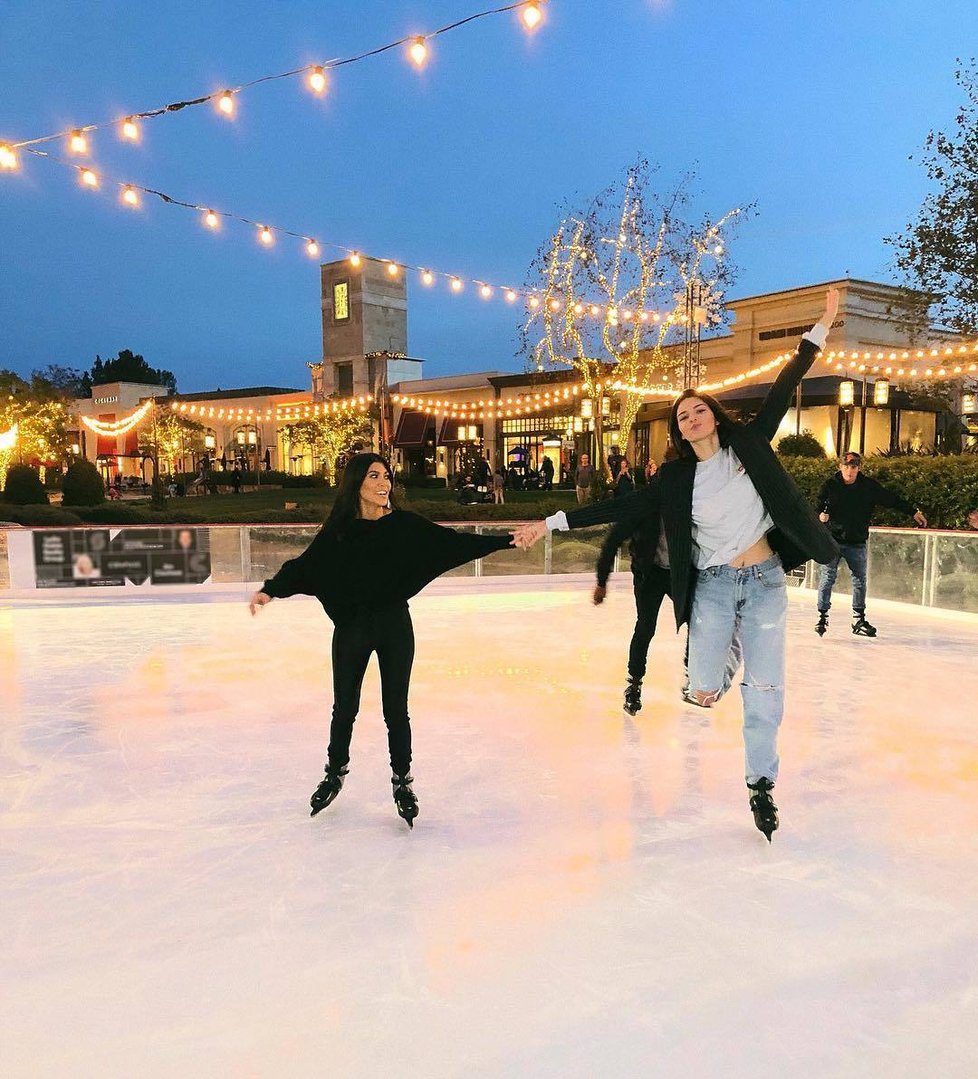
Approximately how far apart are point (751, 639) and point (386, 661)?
4.43 ft

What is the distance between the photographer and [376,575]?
3.16m

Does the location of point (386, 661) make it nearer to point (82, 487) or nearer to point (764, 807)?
point (764, 807)

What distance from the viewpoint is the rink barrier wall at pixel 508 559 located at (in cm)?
852

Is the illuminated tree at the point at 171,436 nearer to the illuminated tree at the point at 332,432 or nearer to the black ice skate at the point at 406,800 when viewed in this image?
the illuminated tree at the point at 332,432

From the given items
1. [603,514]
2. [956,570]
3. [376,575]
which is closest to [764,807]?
[603,514]

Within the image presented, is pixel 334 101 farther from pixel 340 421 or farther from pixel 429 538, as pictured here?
pixel 340 421

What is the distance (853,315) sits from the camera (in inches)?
886

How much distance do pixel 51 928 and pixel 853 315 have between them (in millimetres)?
23861

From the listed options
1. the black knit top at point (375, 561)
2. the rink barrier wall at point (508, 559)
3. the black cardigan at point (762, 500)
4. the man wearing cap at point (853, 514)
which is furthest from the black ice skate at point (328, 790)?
the rink barrier wall at point (508, 559)

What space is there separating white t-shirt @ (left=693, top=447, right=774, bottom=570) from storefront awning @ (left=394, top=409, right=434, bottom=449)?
3299 cm

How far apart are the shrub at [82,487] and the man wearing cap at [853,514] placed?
53.5 ft

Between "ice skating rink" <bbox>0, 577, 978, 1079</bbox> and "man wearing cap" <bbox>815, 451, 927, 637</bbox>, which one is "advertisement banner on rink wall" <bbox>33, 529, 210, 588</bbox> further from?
"man wearing cap" <bbox>815, 451, 927, 637</bbox>

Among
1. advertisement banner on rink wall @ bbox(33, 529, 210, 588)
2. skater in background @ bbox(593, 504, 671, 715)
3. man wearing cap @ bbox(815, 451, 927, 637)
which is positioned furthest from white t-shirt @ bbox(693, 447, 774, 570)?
advertisement banner on rink wall @ bbox(33, 529, 210, 588)

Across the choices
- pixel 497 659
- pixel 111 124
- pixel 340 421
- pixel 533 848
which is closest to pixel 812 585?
pixel 497 659
